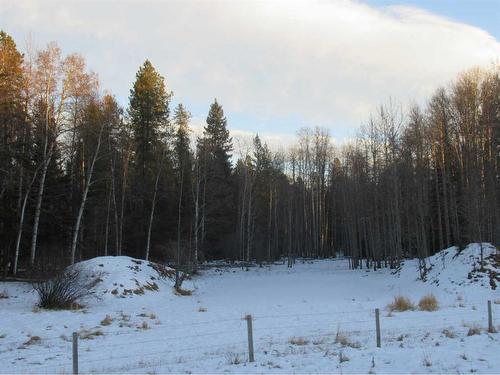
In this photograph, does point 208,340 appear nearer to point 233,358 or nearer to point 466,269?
point 233,358

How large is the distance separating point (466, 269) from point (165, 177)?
24214 millimetres

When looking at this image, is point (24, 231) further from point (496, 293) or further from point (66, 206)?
point (496, 293)

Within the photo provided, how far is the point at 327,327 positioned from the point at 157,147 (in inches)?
1132

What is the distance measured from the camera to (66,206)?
108 feet

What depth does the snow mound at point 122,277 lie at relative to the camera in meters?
21.4

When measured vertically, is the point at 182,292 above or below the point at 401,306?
below

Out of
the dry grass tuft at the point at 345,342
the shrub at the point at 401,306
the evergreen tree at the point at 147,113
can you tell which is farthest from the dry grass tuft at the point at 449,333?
the evergreen tree at the point at 147,113

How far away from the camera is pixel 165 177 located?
39.8m

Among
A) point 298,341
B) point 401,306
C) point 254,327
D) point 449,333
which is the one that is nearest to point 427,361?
point 298,341

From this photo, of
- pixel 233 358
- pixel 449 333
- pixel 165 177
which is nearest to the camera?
pixel 233 358

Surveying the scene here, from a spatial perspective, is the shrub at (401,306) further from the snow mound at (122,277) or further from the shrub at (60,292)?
the shrub at (60,292)

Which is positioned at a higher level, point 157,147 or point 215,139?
point 215,139

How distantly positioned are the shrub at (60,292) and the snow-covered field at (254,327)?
715 mm

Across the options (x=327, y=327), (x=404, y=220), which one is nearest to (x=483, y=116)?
(x=404, y=220)
